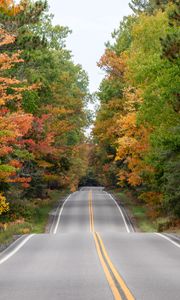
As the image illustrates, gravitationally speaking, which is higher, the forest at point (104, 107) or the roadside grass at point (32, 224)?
the forest at point (104, 107)

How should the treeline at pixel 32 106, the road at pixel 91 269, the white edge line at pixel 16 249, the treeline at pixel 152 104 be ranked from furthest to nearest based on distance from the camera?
the treeline at pixel 32 106, the treeline at pixel 152 104, the white edge line at pixel 16 249, the road at pixel 91 269

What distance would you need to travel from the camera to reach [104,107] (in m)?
62.5

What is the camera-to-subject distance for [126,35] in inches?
2418

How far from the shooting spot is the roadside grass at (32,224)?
28006 mm

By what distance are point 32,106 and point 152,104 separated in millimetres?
14877

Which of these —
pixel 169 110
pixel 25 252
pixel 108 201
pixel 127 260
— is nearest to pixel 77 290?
pixel 127 260

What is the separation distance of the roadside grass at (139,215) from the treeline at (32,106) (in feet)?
26.5

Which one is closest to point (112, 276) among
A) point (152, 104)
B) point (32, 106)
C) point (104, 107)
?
point (152, 104)

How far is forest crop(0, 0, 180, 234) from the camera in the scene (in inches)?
1217

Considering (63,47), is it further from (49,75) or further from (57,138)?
(49,75)

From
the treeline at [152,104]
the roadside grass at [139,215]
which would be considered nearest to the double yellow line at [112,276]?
the treeline at [152,104]

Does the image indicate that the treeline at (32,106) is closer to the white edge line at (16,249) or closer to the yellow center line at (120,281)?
the white edge line at (16,249)

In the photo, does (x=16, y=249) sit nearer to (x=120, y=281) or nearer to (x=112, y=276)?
(x=112, y=276)

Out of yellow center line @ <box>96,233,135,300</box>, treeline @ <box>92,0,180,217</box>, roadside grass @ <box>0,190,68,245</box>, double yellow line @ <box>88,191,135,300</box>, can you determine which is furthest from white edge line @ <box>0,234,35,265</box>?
treeline @ <box>92,0,180,217</box>
